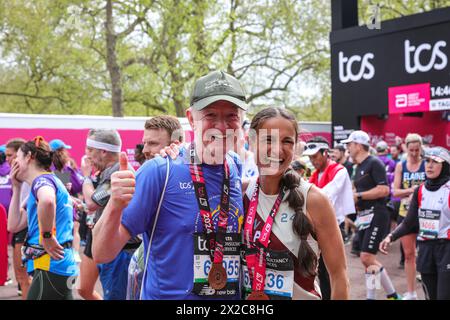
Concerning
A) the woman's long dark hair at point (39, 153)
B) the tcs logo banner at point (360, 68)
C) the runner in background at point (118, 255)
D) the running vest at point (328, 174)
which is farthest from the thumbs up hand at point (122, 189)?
the tcs logo banner at point (360, 68)

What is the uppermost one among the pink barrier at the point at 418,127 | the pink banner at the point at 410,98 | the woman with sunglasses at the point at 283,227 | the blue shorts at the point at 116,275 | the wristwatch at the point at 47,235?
the pink banner at the point at 410,98

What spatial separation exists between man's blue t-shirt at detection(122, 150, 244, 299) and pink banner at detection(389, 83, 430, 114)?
1134 cm

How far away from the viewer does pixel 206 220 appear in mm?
2213

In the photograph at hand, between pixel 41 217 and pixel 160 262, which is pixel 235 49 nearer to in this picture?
pixel 41 217

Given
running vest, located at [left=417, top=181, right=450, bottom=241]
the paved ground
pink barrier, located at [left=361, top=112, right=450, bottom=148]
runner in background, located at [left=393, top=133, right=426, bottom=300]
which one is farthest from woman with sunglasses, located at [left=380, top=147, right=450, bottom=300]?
pink barrier, located at [left=361, top=112, right=450, bottom=148]

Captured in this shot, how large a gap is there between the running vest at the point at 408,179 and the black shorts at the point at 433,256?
223 cm

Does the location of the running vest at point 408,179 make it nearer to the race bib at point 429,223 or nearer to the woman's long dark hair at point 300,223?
the race bib at point 429,223

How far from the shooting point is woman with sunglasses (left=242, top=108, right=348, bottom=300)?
7.88 feet

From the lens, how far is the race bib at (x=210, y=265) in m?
2.20

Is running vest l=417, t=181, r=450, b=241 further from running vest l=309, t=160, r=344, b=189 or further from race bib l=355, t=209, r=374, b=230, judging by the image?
race bib l=355, t=209, r=374, b=230

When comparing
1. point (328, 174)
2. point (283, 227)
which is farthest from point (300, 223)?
point (328, 174)

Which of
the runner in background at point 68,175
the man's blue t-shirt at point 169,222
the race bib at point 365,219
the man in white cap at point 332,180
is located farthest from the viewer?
the runner in background at point 68,175

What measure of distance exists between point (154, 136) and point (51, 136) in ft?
23.1
